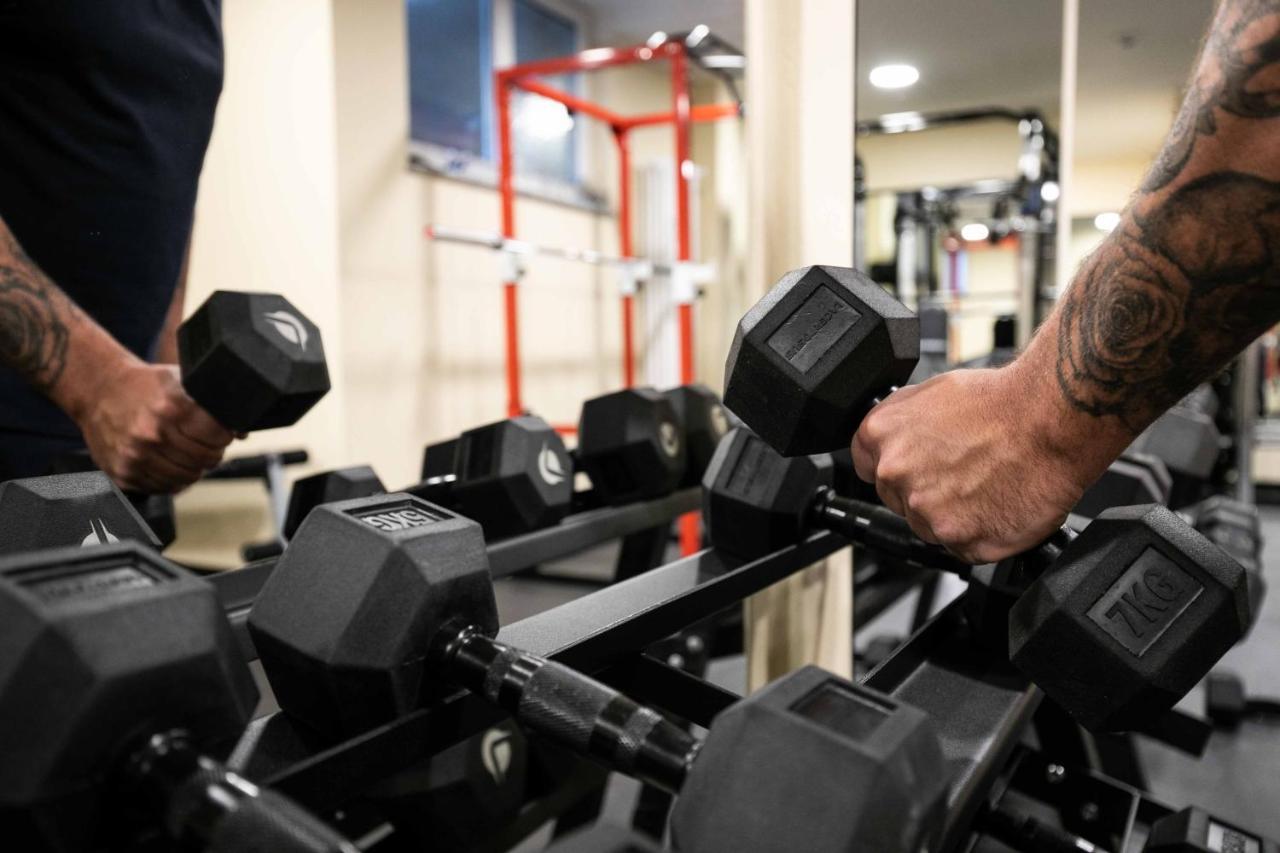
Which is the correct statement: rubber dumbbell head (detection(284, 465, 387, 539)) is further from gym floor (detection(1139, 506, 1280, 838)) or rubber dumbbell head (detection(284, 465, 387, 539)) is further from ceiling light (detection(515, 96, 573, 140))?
ceiling light (detection(515, 96, 573, 140))

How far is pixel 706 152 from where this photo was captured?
512cm

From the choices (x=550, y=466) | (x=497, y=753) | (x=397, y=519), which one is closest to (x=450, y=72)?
(x=550, y=466)

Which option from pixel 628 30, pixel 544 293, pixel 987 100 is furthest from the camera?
pixel 628 30

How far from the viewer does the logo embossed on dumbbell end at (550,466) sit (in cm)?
96

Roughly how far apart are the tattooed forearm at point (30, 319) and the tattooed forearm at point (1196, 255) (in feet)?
2.71

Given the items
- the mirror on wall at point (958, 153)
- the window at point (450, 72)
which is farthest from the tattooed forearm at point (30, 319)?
the window at point (450, 72)

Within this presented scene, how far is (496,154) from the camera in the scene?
390 cm

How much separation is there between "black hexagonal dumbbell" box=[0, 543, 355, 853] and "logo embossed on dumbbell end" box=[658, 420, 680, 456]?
701mm

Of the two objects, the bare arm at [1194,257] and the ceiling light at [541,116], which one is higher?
the ceiling light at [541,116]

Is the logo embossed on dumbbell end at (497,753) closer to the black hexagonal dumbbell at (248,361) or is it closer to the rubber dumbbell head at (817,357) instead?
the black hexagonal dumbbell at (248,361)

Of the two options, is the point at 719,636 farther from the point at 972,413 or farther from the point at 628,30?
the point at 628,30

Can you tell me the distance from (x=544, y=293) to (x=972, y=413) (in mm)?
3590

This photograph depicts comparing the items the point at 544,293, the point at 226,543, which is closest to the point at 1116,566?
the point at 226,543

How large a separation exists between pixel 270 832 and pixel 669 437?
79cm
